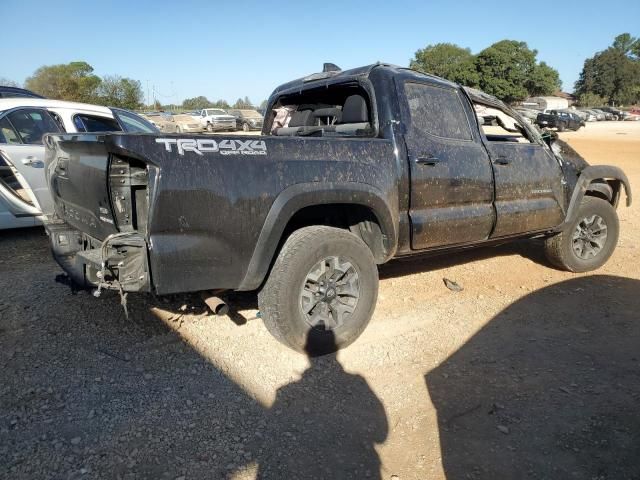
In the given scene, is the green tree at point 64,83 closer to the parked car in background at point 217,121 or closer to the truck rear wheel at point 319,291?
the parked car in background at point 217,121

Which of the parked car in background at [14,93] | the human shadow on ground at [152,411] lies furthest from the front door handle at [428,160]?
the parked car in background at [14,93]

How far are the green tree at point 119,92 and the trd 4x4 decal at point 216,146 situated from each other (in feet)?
149

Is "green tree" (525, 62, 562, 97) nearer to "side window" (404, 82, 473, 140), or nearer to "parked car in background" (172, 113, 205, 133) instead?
"parked car in background" (172, 113, 205, 133)

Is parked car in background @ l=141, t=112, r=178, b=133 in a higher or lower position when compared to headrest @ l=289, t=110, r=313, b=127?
lower

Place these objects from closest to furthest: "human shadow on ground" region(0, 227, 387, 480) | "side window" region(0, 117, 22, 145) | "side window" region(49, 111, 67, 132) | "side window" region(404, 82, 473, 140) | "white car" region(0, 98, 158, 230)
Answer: "human shadow on ground" region(0, 227, 387, 480) < "side window" region(404, 82, 473, 140) < "white car" region(0, 98, 158, 230) < "side window" region(0, 117, 22, 145) < "side window" region(49, 111, 67, 132)

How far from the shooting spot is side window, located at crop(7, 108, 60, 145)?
236 inches

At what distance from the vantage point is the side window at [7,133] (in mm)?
5856

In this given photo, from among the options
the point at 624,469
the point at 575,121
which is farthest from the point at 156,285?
the point at 575,121

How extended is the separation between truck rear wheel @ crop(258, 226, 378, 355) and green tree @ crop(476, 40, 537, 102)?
233 ft

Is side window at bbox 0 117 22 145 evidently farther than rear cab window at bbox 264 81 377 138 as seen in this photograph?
Yes

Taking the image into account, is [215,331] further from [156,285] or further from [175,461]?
[175,461]

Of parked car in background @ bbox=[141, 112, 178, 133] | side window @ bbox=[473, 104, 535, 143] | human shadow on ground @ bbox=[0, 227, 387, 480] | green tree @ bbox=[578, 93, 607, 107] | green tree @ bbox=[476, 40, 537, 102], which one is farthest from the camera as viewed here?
green tree @ bbox=[578, 93, 607, 107]

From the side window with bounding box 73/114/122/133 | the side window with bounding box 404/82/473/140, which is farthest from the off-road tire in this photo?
the side window with bounding box 73/114/122/133

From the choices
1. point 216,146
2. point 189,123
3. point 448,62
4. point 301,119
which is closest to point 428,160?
point 301,119
